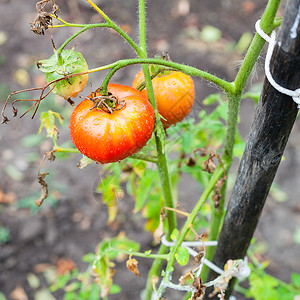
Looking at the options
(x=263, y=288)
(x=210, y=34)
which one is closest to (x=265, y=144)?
(x=263, y=288)

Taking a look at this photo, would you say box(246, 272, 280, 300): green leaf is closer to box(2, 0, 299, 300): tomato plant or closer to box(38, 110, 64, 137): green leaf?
box(2, 0, 299, 300): tomato plant

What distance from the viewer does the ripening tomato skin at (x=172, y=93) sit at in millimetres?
938

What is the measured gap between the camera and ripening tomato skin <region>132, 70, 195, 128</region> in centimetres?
94

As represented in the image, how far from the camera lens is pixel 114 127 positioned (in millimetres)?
774

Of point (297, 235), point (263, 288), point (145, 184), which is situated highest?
point (145, 184)

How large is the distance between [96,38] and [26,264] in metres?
2.27

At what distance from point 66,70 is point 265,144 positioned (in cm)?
45

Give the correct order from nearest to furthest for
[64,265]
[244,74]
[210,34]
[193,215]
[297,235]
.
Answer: [244,74] < [193,215] < [64,265] < [297,235] < [210,34]

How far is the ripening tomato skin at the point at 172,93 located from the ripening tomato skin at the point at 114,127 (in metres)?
0.14

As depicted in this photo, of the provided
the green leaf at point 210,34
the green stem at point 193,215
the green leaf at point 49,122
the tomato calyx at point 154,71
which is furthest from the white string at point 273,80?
the green leaf at point 210,34

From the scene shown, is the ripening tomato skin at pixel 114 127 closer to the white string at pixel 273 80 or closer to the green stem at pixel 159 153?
the green stem at pixel 159 153

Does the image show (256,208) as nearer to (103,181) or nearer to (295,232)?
(103,181)

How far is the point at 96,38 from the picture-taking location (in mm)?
3717

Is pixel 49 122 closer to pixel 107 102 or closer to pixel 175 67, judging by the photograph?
pixel 107 102
